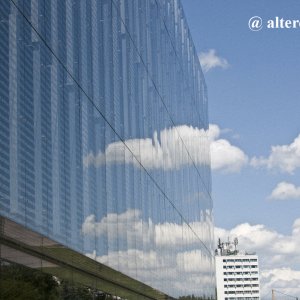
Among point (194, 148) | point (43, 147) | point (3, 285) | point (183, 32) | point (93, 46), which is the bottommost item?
point (3, 285)

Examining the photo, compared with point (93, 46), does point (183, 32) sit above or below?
above

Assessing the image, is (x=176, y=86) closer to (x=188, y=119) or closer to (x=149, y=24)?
(x=188, y=119)

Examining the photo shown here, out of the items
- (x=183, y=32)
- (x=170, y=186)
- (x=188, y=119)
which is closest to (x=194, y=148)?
(x=188, y=119)

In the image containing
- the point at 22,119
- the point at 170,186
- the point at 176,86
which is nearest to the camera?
the point at 22,119

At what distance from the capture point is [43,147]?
10875 mm

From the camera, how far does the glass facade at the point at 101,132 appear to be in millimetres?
10242

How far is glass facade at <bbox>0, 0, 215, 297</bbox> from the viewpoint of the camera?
33.6 ft

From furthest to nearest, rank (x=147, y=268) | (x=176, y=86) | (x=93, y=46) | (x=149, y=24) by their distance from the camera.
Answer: (x=176, y=86) < (x=149, y=24) < (x=147, y=268) < (x=93, y=46)

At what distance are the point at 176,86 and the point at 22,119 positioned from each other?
16.0 m

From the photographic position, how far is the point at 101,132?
47.5 feet

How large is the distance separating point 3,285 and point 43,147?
201 cm

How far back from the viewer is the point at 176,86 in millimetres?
25984

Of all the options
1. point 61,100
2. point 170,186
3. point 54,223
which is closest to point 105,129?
point 61,100

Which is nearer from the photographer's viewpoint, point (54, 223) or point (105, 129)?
point (54, 223)
